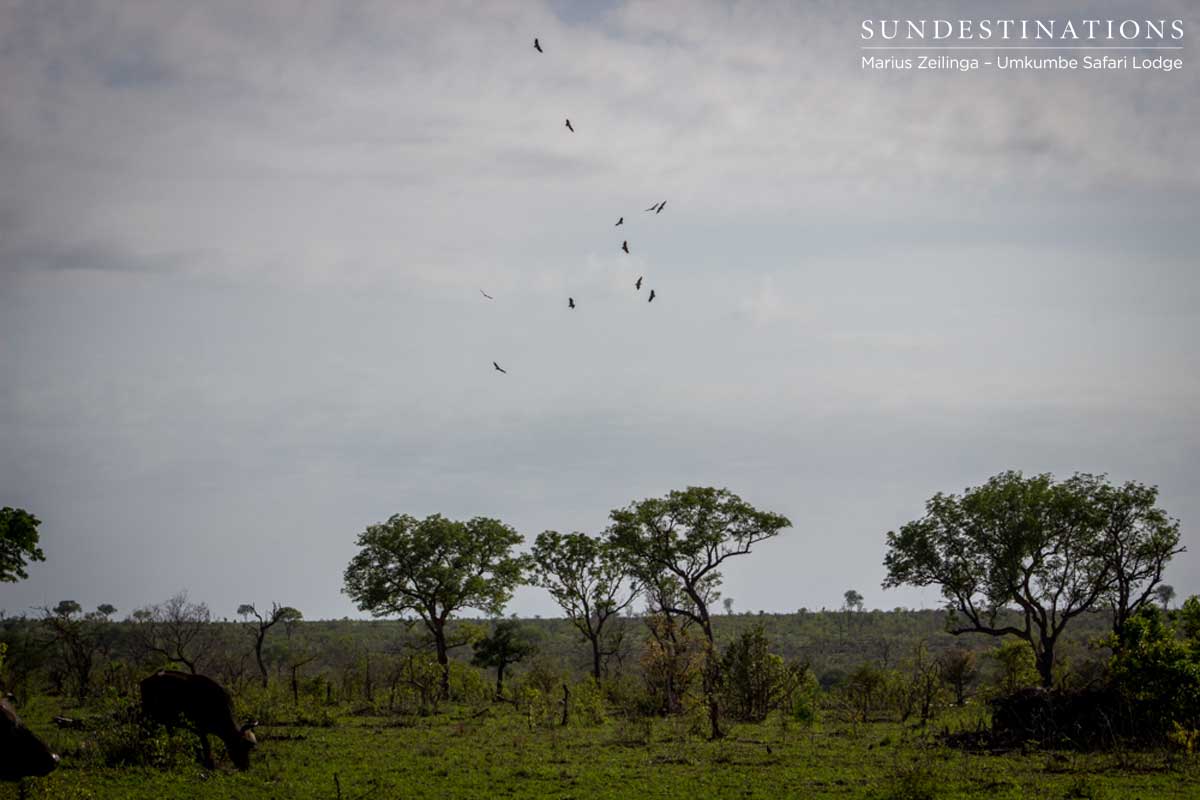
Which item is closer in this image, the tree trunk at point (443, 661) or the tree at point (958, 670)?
the tree trunk at point (443, 661)

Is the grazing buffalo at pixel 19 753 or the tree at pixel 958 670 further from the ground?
the grazing buffalo at pixel 19 753

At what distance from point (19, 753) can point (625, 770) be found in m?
17.3

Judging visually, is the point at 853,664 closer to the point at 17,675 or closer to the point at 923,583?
the point at 923,583

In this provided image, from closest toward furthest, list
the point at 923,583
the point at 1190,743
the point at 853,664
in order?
the point at 1190,743 < the point at 923,583 < the point at 853,664

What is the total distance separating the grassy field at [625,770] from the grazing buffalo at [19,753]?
8.93 ft

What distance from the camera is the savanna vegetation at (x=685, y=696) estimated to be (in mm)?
28562

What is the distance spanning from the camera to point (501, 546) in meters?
72.9

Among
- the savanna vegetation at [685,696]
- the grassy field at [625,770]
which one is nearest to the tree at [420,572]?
the savanna vegetation at [685,696]

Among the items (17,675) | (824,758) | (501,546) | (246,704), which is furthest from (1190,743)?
(17,675)

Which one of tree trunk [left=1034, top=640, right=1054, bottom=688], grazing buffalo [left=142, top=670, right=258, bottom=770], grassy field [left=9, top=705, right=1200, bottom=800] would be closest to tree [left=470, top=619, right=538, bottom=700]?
grassy field [left=9, top=705, right=1200, bottom=800]

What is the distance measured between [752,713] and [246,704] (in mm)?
24076

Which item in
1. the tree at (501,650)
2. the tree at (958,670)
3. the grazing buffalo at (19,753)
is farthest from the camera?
the tree at (501,650)

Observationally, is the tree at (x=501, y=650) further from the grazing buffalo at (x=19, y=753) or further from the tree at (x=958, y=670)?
the grazing buffalo at (x=19, y=753)

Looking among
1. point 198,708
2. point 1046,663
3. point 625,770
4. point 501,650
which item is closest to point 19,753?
point 198,708
